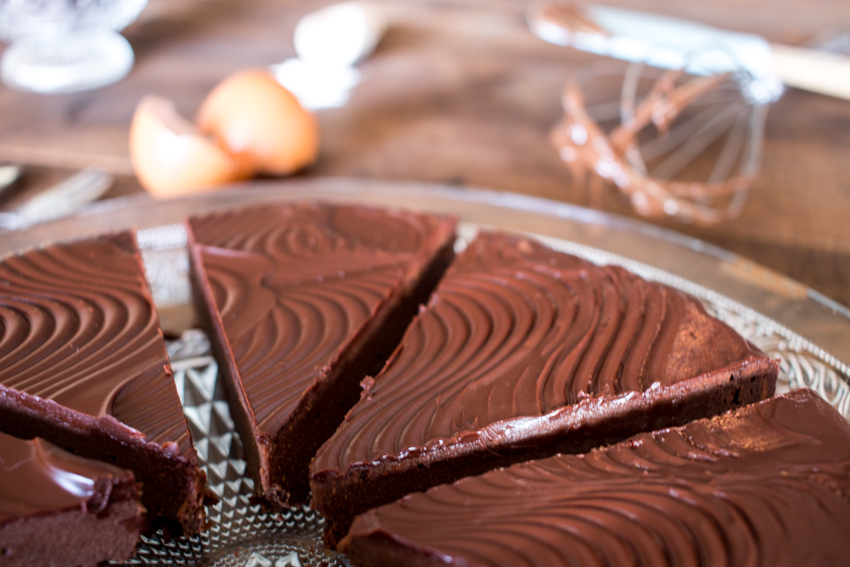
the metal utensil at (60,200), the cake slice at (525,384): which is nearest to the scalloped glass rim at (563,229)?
the metal utensil at (60,200)

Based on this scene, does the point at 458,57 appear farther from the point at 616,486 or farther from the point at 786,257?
the point at 616,486

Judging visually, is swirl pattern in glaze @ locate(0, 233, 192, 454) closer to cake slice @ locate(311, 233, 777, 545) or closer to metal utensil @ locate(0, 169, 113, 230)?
cake slice @ locate(311, 233, 777, 545)

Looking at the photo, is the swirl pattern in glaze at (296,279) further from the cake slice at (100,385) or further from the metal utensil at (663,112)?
the metal utensil at (663,112)

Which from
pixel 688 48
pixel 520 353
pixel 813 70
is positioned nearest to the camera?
pixel 520 353

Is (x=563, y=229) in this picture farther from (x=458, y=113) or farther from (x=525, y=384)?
(x=458, y=113)

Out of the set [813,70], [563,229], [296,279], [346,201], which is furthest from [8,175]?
[813,70]

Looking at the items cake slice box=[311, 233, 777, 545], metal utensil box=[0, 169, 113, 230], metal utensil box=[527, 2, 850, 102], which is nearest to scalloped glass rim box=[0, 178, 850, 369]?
metal utensil box=[0, 169, 113, 230]
